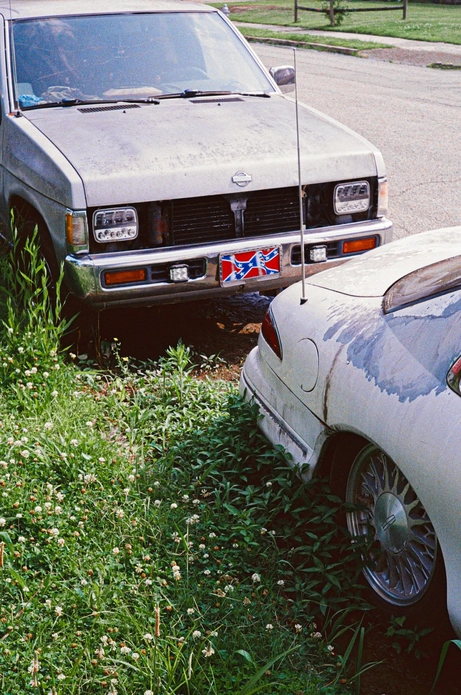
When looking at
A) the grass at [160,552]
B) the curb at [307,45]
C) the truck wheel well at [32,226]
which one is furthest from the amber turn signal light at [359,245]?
the curb at [307,45]

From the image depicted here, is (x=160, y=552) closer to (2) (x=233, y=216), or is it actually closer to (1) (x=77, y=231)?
(1) (x=77, y=231)

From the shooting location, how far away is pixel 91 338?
5.29 metres

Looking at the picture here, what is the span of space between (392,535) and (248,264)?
2239 mm

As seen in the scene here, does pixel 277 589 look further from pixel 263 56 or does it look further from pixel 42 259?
pixel 263 56

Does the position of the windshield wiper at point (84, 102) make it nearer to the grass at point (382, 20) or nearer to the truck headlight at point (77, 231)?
the truck headlight at point (77, 231)

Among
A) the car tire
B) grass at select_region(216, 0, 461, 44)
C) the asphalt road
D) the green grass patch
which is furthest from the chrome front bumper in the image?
grass at select_region(216, 0, 461, 44)

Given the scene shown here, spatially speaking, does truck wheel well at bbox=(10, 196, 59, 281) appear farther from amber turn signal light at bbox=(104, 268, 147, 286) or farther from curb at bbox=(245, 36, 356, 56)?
curb at bbox=(245, 36, 356, 56)

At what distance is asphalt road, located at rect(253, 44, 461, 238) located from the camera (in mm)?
8086

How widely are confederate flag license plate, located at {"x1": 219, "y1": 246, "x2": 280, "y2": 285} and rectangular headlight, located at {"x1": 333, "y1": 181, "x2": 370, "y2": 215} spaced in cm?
51

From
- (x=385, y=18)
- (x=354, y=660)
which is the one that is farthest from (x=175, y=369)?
(x=385, y=18)

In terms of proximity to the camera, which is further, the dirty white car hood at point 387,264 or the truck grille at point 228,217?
the truck grille at point 228,217

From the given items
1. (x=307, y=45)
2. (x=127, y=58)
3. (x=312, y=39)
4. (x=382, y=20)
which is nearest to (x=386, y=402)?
(x=127, y=58)

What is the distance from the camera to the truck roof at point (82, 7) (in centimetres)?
598

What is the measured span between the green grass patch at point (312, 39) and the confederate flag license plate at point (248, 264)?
16594 mm
